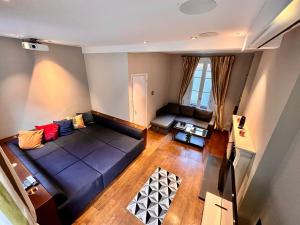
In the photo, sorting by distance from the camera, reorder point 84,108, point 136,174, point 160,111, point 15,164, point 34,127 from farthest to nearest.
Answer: point 160,111 < point 84,108 < point 34,127 < point 136,174 < point 15,164

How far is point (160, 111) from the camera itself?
5.13 meters

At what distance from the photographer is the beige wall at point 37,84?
2.71 meters

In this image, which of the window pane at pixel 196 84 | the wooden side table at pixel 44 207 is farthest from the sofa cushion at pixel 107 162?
the window pane at pixel 196 84

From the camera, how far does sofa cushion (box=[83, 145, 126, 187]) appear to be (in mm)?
2472

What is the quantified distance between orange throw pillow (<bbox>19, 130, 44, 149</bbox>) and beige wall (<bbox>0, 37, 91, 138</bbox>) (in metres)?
0.35

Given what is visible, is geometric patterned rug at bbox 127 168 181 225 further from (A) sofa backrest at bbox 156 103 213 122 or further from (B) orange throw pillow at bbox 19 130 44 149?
(A) sofa backrest at bbox 156 103 213 122

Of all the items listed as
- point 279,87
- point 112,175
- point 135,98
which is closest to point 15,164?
point 112,175

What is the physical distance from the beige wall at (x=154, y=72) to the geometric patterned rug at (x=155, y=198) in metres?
2.22

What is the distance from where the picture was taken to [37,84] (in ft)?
10.3

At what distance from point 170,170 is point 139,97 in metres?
2.23

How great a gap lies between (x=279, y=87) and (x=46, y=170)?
12.0 feet

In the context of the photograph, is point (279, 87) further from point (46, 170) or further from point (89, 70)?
point (89, 70)

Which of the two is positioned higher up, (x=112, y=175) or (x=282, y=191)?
(x=282, y=191)

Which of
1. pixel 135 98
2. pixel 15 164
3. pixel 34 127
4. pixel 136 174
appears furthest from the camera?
pixel 135 98
